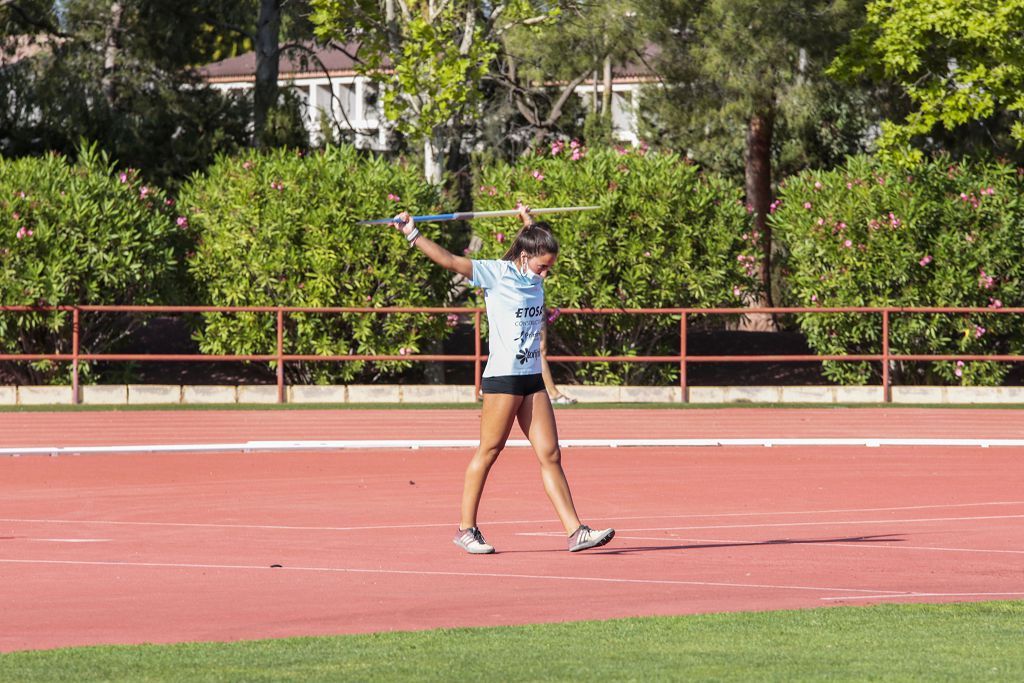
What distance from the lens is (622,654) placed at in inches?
259

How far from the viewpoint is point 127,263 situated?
23.2 metres

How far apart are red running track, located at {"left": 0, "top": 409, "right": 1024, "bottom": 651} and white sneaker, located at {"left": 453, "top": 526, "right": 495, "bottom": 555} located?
2.2 inches

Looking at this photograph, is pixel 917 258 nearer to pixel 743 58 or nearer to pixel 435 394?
pixel 743 58

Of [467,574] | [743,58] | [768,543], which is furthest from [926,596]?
[743,58]

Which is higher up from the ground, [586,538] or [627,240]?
[627,240]

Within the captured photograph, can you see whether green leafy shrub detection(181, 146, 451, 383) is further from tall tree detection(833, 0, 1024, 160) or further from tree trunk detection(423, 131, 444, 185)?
tall tree detection(833, 0, 1024, 160)

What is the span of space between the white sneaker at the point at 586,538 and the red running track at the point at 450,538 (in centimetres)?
9

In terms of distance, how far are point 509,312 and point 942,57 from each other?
17543mm

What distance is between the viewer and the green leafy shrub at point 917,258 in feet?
78.3

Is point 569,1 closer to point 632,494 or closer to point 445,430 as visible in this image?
point 445,430

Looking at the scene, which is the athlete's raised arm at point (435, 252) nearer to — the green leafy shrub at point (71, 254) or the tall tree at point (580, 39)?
the green leafy shrub at point (71, 254)

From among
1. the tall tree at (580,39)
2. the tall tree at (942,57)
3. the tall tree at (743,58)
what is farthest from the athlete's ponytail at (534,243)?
the tall tree at (580,39)

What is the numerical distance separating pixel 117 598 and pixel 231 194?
16446 millimetres

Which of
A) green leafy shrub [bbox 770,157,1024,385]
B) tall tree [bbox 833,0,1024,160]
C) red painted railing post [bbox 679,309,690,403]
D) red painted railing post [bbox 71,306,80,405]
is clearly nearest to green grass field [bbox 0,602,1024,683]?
red painted railing post [bbox 679,309,690,403]
